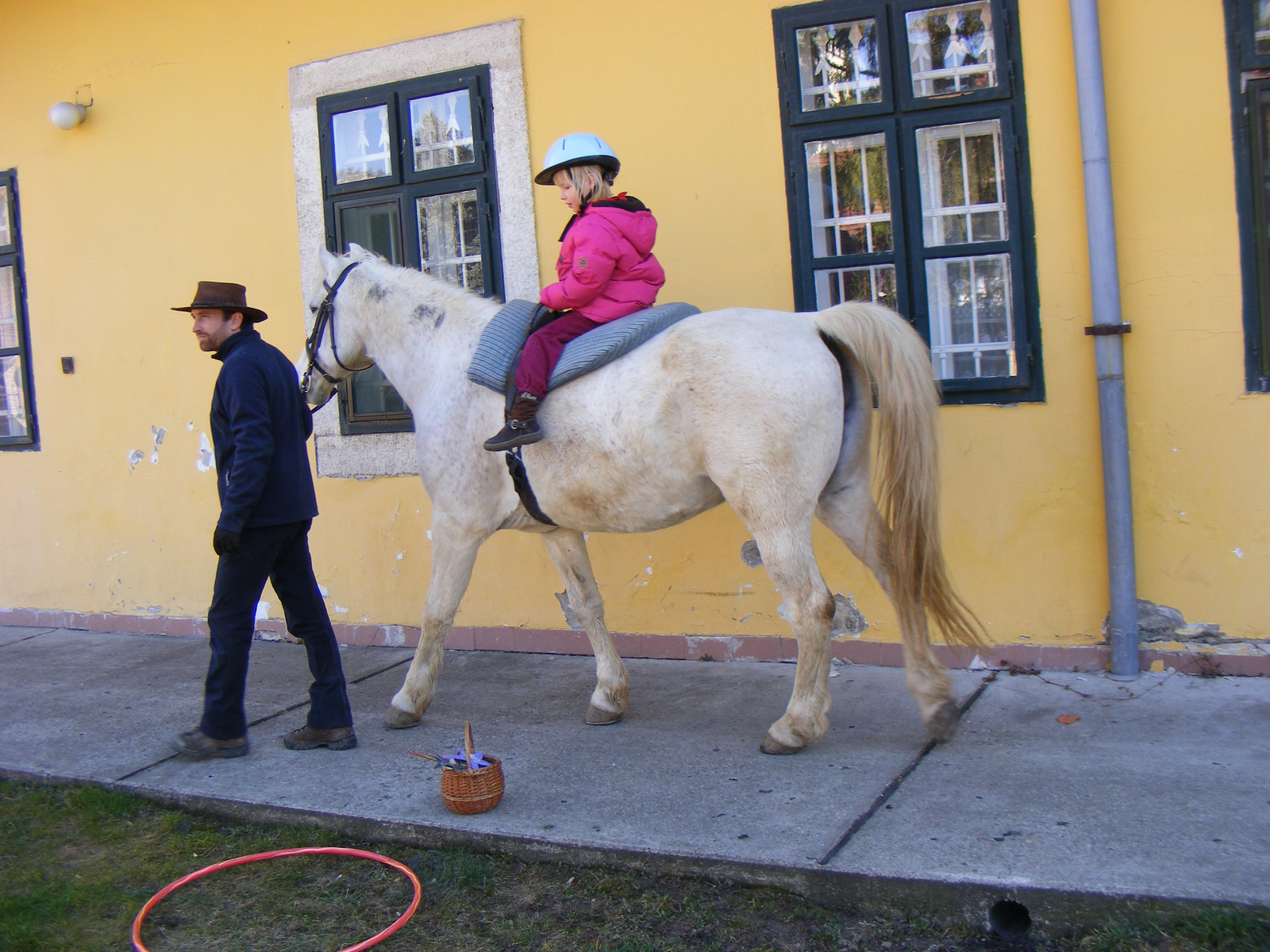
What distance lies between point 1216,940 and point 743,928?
116 centimetres

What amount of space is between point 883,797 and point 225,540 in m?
2.65

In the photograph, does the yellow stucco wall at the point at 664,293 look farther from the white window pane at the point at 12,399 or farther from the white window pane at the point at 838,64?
the white window pane at the point at 12,399

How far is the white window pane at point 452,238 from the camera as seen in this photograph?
18.6 feet

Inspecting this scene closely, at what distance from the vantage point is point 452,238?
5719mm

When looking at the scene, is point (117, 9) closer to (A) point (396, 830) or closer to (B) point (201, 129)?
(B) point (201, 129)

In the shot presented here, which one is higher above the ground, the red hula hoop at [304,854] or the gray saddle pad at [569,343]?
the gray saddle pad at [569,343]

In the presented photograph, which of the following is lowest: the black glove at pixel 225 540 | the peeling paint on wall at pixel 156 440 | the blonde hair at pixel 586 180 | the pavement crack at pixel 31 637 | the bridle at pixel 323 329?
the pavement crack at pixel 31 637

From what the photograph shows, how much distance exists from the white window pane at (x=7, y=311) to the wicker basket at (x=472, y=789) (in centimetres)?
580

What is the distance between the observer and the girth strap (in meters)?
3.98

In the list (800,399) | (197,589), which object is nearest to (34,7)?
(197,589)

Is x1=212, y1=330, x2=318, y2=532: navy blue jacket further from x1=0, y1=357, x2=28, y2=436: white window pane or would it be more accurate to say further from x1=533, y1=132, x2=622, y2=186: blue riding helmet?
x1=0, y1=357, x2=28, y2=436: white window pane

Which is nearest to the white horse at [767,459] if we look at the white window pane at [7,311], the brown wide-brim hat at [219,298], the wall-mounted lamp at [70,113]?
the brown wide-brim hat at [219,298]

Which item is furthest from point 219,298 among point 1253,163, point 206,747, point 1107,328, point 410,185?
point 1253,163

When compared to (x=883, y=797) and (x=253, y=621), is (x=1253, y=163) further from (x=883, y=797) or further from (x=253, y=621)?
(x=253, y=621)
